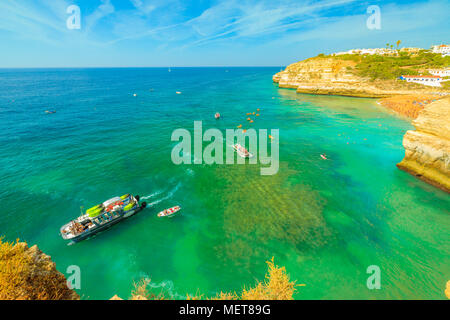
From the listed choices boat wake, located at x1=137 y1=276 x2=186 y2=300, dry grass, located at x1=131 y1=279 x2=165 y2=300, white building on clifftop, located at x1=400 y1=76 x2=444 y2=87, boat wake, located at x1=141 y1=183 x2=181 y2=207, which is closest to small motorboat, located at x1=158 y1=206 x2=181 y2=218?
boat wake, located at x1=141 y1=183 x2=181 y2=207

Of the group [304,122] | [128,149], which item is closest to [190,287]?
[128,149]

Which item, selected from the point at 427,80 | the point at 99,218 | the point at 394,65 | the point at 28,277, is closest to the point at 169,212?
the point at 99,218

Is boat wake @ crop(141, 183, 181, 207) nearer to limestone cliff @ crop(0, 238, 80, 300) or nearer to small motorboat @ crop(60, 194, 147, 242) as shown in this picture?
small motorboat @ crop(60, 194, 147, 242)

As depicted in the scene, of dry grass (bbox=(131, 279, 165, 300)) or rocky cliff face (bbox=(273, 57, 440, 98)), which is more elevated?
rocky cliff face (bbox=(273, 57, 440, 98))

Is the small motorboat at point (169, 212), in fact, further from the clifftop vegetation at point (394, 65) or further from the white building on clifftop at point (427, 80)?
the white building on clifftop at point (427, 80)

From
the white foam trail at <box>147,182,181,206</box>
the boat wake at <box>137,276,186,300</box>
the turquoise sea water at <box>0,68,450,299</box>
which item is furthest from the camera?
the white foam trail at <box>147,182,181,206</box>

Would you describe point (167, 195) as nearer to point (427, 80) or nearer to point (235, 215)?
point (235, 215)

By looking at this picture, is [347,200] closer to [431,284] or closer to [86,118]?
[431,284]
